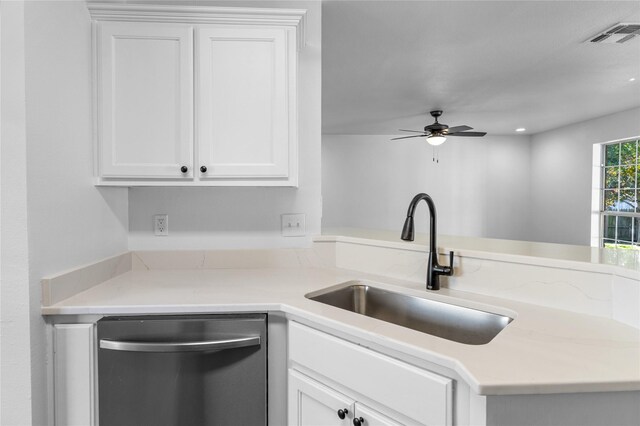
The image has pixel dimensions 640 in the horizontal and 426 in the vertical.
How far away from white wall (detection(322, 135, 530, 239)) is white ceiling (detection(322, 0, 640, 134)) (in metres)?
1.23

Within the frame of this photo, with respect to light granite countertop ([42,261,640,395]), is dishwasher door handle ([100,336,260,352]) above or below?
below

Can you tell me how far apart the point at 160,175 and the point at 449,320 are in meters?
1.30

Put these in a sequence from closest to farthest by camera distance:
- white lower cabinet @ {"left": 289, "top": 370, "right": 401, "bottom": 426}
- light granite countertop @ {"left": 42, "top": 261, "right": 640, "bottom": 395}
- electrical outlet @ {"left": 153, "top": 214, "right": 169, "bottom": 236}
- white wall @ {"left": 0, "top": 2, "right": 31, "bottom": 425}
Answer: light granite countertop @ {"left": 42, "top": 261, "right": 640, "bottom": 395} < white lower cabinet @ {"left": 289, "top": 370, "right": 401, "bottom": 426} < white wall @ {"left": 0, "top": 2, "right": 31, "bottom": 425} < electrical outlet @ {"left": 153, "top": 214, "right": 169, "bottom": 236}

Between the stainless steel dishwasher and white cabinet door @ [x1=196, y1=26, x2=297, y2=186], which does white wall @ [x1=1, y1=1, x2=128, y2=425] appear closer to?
the stainless steel dishwasher

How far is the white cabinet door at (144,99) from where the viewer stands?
1585 mm

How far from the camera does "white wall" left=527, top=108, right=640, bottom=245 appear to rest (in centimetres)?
564

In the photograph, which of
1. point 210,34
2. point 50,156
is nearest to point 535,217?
point 210,34

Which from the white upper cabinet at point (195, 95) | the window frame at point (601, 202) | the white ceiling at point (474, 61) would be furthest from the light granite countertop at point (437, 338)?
the window frame at point (601, 202)

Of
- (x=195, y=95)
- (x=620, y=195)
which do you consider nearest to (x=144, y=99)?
(x=195, y=95)

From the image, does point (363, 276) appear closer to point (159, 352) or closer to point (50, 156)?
point (159, 352)

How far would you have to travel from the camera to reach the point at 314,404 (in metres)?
1.16

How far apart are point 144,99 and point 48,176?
51 centimetres

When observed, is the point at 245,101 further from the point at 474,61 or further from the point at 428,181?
the point at 428,181

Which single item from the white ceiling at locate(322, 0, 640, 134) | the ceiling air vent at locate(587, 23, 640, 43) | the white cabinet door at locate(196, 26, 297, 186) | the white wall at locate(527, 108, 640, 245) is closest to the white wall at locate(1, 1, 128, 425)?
the white cabinet door at locate(196, 26, 297, 186)
